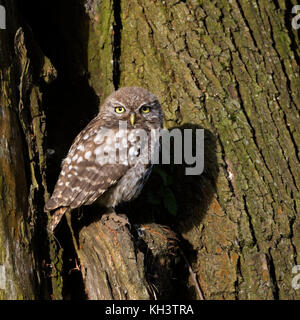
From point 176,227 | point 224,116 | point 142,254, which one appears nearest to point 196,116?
point 224,116

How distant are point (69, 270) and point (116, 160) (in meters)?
0.92

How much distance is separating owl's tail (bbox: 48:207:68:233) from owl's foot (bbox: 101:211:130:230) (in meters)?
0.33

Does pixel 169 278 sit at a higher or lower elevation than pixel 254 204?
lower

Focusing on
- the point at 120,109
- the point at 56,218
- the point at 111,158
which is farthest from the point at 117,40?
the point at 56,218

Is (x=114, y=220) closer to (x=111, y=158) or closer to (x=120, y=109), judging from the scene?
(x=111, y=158)

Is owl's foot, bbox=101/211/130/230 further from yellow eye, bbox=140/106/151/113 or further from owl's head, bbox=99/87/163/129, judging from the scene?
yellow eye, bbox=140/106/151/113

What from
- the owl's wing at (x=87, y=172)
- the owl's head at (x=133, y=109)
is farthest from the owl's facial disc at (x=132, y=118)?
the owl's wing at (x=87, y=172)

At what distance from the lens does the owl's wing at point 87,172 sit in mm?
3270

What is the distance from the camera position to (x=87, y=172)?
336cm

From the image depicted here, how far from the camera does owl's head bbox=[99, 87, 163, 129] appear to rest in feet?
11.6

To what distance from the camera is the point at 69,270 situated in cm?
338

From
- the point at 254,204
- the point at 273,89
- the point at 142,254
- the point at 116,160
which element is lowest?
the point at 142,254
